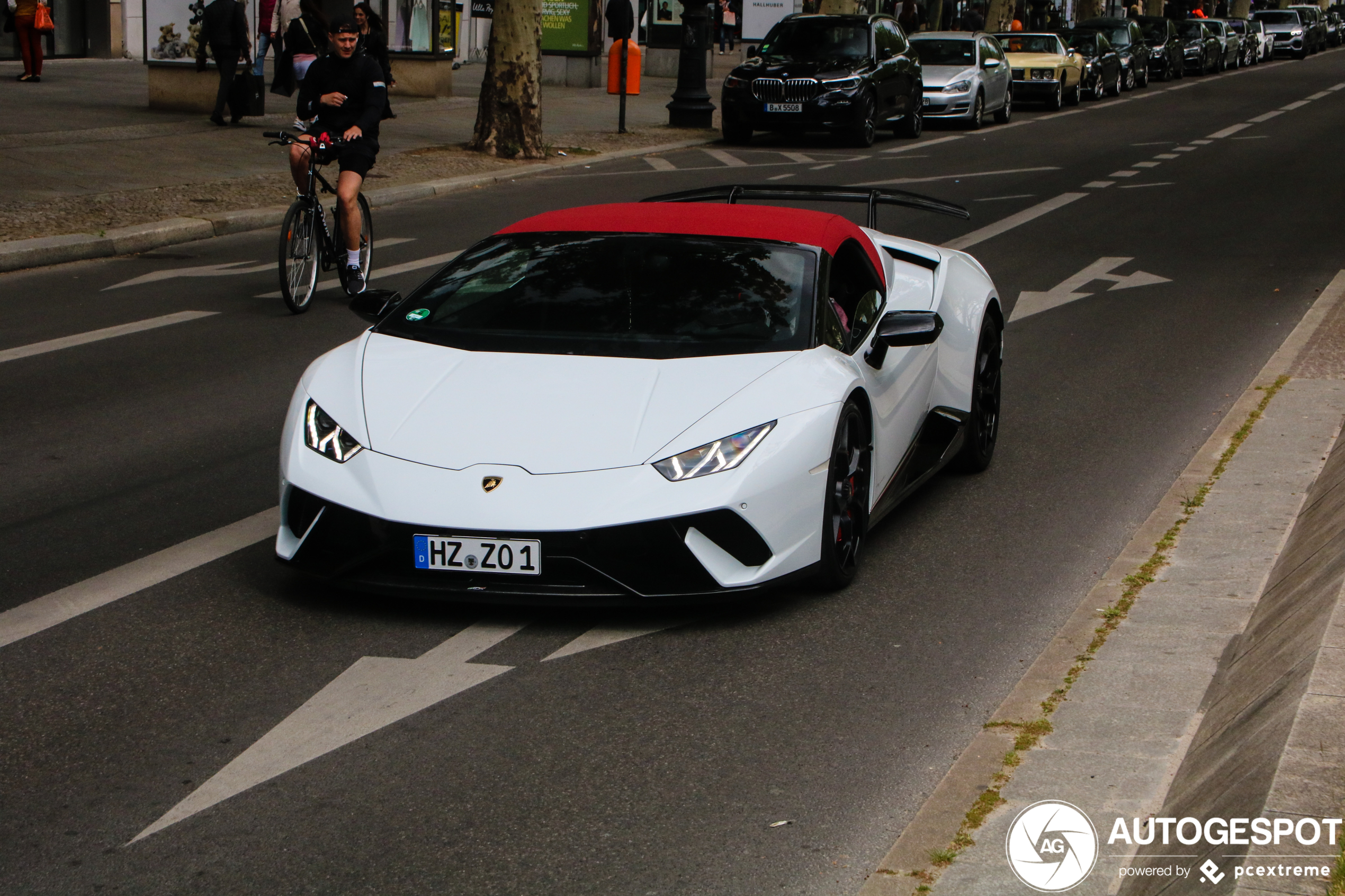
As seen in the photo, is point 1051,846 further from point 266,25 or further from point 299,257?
point 266,25

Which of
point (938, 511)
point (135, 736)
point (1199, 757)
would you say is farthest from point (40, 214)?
point (1199, 757)

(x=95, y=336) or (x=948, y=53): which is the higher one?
(x=948, y=53)

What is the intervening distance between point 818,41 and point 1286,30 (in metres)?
45.6

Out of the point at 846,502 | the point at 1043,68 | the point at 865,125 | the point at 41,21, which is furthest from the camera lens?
the point at 1043,68

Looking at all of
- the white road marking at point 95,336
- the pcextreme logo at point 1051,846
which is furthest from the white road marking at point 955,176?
the pcextreme logo at point 1051,846

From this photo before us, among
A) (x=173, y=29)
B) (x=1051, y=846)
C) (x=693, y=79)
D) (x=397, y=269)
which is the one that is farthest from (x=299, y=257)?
(x=693, y=79)

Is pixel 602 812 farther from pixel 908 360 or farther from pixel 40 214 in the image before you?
pixel 40 214

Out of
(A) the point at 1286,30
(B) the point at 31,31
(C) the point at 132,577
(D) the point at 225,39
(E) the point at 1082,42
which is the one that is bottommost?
(C) the point at 132,577

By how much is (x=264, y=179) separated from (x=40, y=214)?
3610 millimetres

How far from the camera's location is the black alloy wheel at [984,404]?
7.39m

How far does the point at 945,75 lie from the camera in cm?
3019

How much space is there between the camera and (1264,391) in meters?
8.81

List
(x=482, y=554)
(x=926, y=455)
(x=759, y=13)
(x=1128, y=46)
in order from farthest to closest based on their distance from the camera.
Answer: (x=1128, y=46)
(x=759, y=13)
(x=926, y=455)
(x=482, y=554)

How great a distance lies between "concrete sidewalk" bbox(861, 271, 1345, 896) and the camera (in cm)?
351
